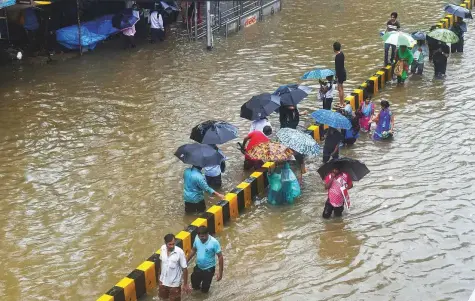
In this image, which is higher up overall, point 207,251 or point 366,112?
point 366,112

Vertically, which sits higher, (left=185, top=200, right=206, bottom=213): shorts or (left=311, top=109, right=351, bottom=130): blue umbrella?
(left=311, top=109, right=351, bottom=130): blue umbrella

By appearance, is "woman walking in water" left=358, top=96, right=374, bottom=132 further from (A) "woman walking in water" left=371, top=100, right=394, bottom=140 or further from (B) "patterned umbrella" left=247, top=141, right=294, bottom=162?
(B) "patterned umbrella" left=247, top=141, right=294, bottom=162

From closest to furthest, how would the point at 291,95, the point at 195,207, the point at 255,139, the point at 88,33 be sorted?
the point at 195,207 < the point at 255,139 < the point at 291,95 < the point at 88,33

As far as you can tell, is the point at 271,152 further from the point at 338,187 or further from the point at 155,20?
the point at 155,20

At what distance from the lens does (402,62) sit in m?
16.5

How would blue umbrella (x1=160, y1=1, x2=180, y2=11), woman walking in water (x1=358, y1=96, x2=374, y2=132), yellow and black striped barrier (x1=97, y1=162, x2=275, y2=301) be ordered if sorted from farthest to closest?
blue umbrella (x1=160, y1=1, x2=180, y2=11) < woman walking in water (x1=358, y1=96, x2=374, y2=132) < yellow and black striped barrier (x1=97, y1=162, x2=275, y2=301)

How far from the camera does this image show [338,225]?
33.6 ft

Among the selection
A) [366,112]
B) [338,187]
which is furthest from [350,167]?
[366,112]

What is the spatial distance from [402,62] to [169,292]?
1063cm

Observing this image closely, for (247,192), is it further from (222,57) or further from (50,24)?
(50,24)

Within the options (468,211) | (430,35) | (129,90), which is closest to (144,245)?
(468,211)

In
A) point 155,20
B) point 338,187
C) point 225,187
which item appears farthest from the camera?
point 155,20

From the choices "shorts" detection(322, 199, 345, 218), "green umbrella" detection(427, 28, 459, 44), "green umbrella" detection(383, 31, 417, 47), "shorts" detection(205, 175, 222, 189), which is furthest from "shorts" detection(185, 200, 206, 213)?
"green umbrella" detection(427, 28, 459, 44)

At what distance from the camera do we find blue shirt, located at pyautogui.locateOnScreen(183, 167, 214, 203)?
396 inches
